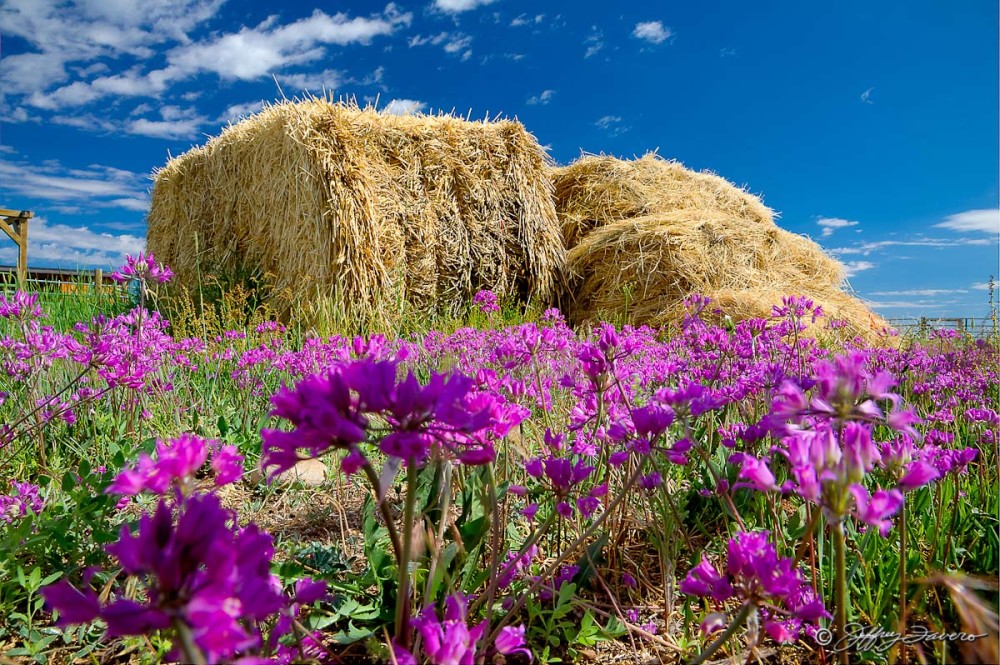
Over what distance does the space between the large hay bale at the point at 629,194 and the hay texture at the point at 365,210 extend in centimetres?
75

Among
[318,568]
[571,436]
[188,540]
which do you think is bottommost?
[318,568]

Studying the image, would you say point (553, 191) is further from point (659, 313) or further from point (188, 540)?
point (188, 540)

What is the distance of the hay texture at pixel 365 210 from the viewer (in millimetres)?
7082

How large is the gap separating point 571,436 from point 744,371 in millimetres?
665

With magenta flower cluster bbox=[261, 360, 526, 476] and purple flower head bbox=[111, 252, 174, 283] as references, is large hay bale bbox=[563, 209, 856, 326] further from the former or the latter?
magenta flower cluster bbox=[261, 360, 526, 476]

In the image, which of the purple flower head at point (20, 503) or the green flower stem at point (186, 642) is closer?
the green flower stem at point (186, 642)

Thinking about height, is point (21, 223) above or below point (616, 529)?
above

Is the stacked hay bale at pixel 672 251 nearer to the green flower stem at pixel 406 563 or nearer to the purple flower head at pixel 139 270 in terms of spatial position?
the purple flower head at pixel 139 270

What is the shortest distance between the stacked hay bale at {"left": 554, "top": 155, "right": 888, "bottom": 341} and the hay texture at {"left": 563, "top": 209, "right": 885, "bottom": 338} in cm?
1

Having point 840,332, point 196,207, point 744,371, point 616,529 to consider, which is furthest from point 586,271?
point 616,529

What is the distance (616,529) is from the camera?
1680mm

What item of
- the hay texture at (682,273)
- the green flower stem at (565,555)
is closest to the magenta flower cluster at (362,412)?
the green flower stem at (565,555)

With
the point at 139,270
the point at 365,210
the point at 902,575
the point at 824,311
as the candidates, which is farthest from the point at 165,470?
the point at 824,311

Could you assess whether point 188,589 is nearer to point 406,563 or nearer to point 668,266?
point 406,563
